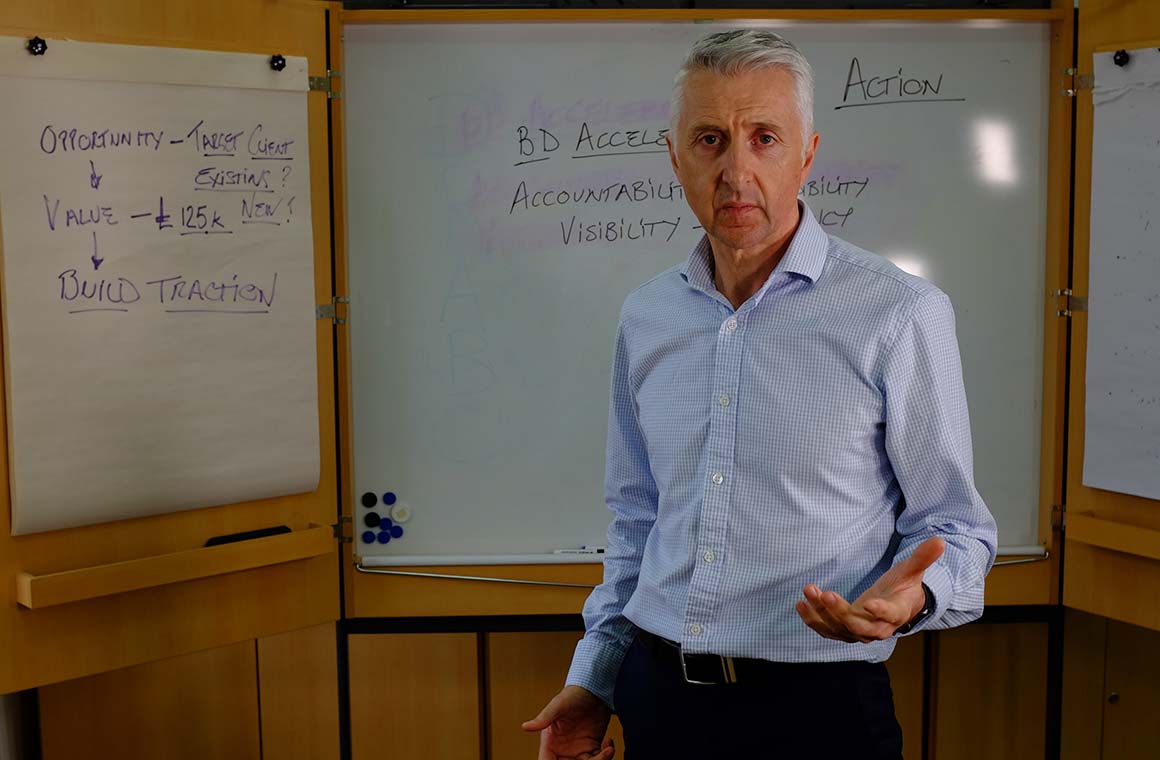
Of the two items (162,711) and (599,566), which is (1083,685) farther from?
(162,711)

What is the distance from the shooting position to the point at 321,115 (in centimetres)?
222

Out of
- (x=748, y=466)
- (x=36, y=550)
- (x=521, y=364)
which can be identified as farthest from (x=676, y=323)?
(x=36, y=550)

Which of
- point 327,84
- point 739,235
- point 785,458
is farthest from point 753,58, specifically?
point 327,84

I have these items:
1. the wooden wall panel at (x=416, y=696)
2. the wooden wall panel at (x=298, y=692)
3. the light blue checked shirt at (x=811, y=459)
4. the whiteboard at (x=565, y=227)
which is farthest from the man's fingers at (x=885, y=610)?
the wooden wall panel at (x=298, y=692)

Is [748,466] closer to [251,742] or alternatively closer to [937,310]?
[937,310]

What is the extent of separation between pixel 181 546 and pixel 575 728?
1.04 m

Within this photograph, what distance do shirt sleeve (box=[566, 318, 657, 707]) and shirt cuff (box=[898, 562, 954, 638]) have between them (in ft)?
1.39

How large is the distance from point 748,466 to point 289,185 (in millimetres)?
1325

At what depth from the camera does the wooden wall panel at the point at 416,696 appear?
2.69 meters

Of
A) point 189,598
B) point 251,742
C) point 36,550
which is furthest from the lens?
point 251,742

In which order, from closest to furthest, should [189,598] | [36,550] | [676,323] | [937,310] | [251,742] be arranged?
1. [937,310]
2. [676,323]
3. [36,550]
4. [189,598]
5. [251,742]

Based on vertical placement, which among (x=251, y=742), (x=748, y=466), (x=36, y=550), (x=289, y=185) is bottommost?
(x=251, y=742)

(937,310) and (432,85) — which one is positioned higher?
(432,85)

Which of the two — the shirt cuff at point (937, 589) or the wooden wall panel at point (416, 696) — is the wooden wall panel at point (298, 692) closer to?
the wooden wall panel at point (416, 696)
